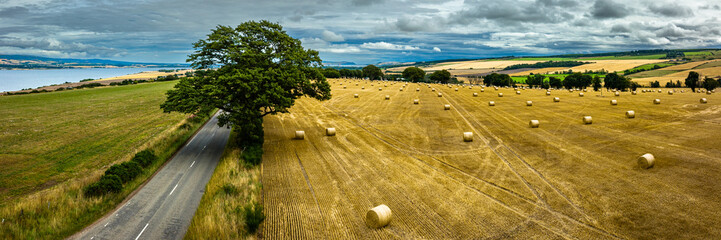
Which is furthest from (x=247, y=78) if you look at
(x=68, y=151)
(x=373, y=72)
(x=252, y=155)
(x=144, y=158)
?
(x=373, y=72)

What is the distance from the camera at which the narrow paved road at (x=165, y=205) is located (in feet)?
54.5

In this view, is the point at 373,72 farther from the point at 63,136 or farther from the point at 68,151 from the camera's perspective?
the point at 68,151

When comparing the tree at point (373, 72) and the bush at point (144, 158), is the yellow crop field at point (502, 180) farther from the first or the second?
the tree at point (373, 72)

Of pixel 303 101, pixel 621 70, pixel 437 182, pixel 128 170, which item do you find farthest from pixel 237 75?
pixel 621 70

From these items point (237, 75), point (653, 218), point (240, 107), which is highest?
point (237, 75)

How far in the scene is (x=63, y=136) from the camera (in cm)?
3550

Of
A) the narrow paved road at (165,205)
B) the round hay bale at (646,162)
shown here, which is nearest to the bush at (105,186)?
the narrow paved road at (165,205)

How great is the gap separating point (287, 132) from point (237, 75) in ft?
35.4

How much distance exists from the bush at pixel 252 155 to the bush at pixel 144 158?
7.17m

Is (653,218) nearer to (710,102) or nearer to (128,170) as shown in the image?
(128,170)

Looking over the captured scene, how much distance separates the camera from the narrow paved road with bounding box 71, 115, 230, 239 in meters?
16.6

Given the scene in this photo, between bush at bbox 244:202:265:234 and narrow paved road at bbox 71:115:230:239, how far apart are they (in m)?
3.63

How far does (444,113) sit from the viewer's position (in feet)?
150

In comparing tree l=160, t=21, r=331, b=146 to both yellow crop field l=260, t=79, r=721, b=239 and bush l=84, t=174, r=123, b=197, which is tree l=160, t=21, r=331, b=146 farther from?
bush l=84, t=174, r=123, b=197
